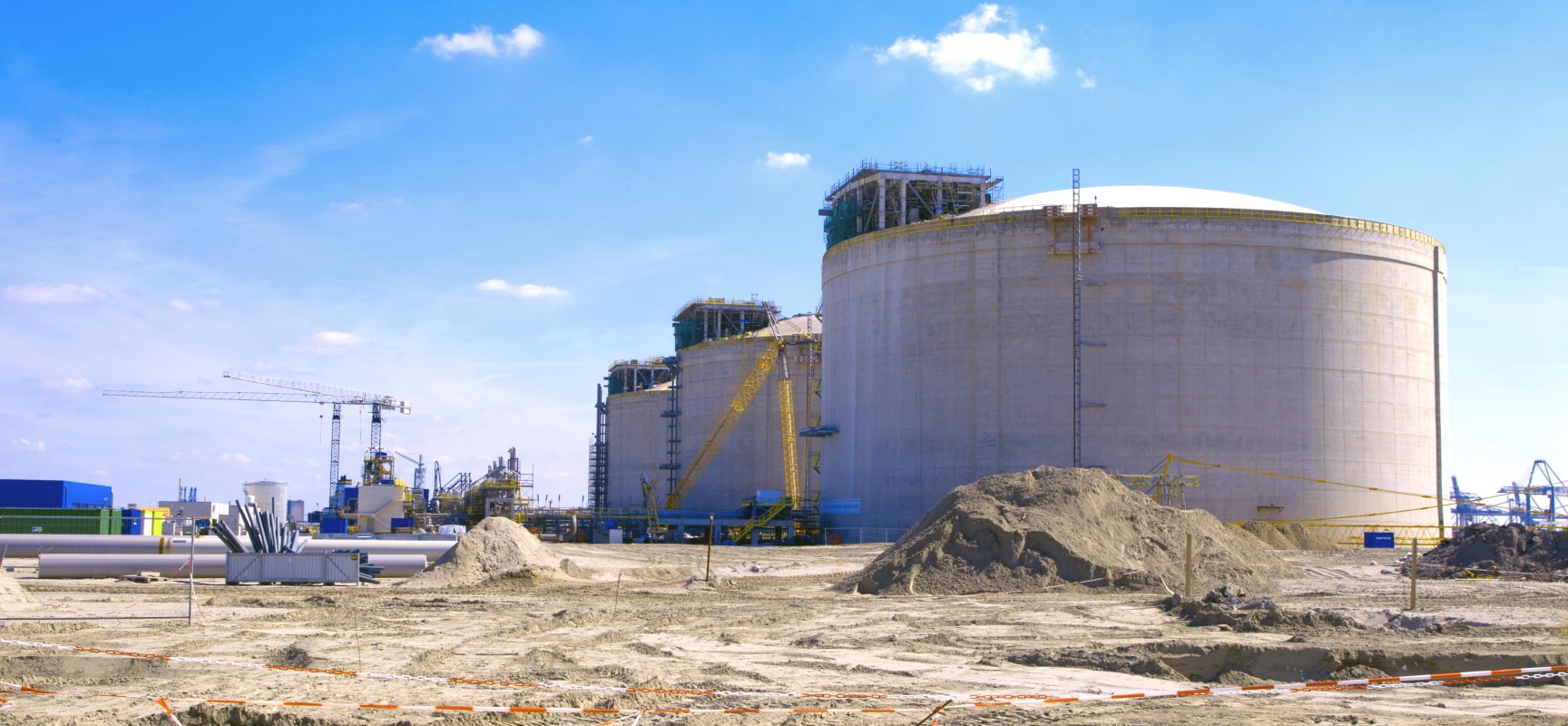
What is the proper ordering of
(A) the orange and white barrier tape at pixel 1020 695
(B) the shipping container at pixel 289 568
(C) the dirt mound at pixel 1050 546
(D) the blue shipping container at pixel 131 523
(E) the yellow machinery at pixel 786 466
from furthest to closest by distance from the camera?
(E) the yellow machinery at pixel 786 466 → (D) the blue shipping container at pixel 131 523 → (B) the shipping container at pixel 289 568 → (C) the dirt mound at pixel 1050 546 → (A) the orange and white barrier tape at pixel 1020 695

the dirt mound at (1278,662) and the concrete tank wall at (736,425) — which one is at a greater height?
the concrete tank wall at (736,425)

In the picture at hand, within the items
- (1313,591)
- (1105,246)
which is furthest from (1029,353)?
(1313,591)

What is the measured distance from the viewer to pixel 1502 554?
38.9m

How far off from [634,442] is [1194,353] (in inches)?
2258

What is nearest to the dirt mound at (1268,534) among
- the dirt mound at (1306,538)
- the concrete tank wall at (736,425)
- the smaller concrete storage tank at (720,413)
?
the dirt mound at (1306,538)

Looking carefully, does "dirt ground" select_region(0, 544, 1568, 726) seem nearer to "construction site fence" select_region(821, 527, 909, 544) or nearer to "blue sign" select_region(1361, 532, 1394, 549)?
"blue sign" select_region(1361, 532, 1394, 549)

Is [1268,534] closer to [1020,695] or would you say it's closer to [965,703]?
[1020,695]

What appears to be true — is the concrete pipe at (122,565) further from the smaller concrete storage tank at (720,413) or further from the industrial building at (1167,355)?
the smaller concrete storage tank at (720,413)

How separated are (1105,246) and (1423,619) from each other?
3639cm

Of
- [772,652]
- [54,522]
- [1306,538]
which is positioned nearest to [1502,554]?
[1306,538]

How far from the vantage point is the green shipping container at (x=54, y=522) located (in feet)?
176

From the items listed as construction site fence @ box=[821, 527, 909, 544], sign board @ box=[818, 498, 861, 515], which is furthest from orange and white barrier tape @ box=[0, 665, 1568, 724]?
sign board @ box=[818, 498, 861, 515]

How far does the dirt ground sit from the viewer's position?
14.0m

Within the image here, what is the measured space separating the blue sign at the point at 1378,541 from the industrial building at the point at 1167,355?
2118mm
